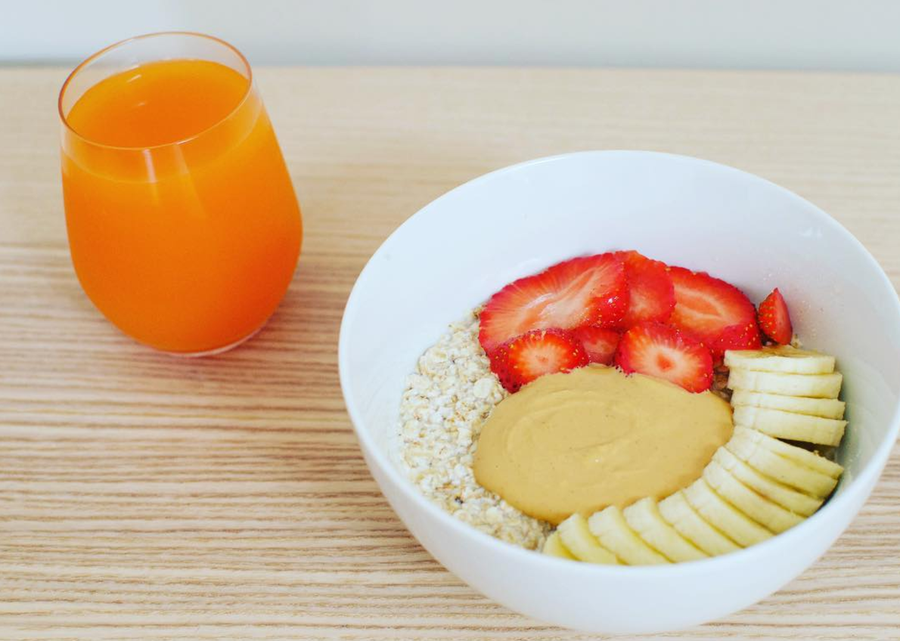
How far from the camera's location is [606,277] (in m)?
0.89

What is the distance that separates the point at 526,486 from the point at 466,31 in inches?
31.5

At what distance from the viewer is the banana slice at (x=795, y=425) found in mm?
752

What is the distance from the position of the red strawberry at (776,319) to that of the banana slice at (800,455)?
15 cm

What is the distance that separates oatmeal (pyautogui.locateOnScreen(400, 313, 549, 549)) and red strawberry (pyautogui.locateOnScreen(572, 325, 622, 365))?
96 millimetres

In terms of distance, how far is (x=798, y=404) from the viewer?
0.77 meters

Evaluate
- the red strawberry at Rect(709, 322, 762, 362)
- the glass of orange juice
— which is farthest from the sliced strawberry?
the glass of orange juice

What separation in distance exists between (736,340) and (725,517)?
9.0 inches

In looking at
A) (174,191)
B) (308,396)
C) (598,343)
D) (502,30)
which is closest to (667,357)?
(598,343)

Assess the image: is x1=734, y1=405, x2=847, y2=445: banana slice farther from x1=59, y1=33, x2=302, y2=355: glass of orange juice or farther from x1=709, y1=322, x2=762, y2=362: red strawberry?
x1=59, y1=33, x2=302, y2=355: glass of orange juice

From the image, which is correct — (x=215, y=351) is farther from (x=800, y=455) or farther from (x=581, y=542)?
(x=800, y=455)

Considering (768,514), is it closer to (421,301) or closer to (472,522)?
(472,522)

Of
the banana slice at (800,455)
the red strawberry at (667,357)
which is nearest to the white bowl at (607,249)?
the banana slice at (800,455)

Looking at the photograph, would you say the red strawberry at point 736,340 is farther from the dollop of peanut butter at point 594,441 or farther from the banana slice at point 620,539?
the banana slice at point 620,539

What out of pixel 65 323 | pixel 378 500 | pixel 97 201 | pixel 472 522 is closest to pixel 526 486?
pixel 472 522
